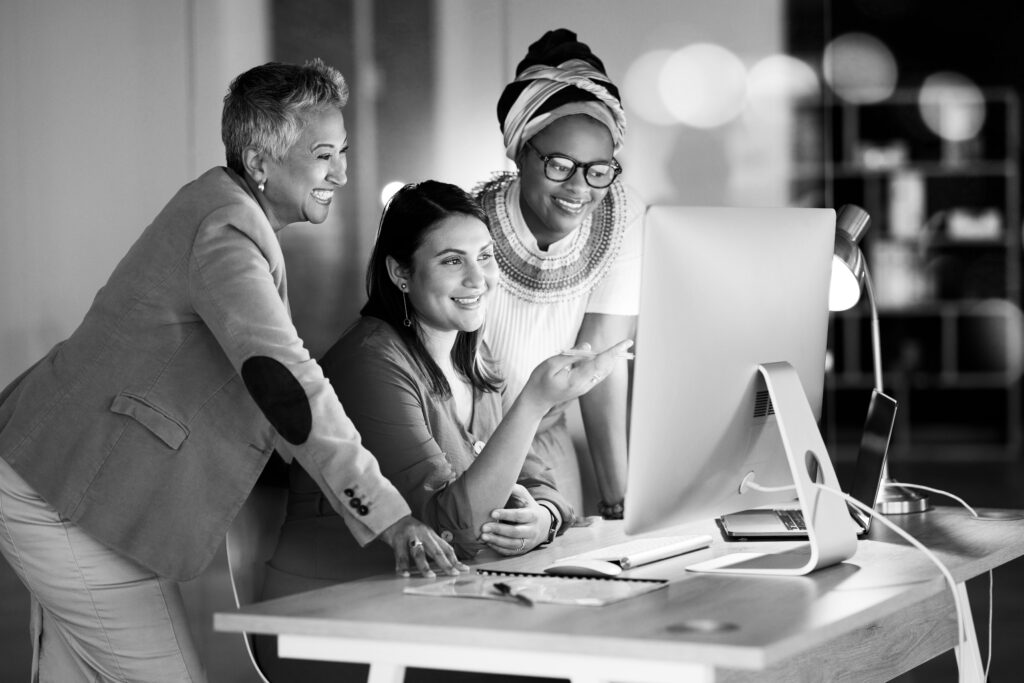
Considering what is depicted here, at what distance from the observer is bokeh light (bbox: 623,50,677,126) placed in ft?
11.4

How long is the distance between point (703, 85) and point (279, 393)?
1882 mm

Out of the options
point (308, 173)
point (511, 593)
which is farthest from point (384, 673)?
point (308, 173)

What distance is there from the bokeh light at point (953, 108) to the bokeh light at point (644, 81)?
641cm

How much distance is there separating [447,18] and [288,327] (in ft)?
5.04

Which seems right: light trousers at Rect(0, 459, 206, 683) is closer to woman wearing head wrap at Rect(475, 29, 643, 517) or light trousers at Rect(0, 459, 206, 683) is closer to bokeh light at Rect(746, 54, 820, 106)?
woman wearing head wrap at Rect(475, 29, 643, 517)

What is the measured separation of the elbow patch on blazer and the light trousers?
41 centimetres

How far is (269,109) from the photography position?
88.8 inches

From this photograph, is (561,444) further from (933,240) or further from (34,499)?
(933,240)

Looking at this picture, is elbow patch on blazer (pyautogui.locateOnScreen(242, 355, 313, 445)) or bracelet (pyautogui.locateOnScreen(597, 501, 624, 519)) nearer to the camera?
elbow patch on blazer (pyautogui.locateOnScreen(242, 355, 313, 445))

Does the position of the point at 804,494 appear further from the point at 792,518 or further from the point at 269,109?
the point at 269,109

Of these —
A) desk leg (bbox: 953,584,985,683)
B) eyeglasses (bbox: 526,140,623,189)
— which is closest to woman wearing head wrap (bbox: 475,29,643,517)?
eyeglasses (bbox: 526,140,623,189)

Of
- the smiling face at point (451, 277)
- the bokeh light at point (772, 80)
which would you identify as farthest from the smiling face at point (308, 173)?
the bokeh light at point (772, 80)

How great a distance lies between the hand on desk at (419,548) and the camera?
1981 millimetres

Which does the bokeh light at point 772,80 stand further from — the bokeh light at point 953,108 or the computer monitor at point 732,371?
the bokeh light at point 953,108
